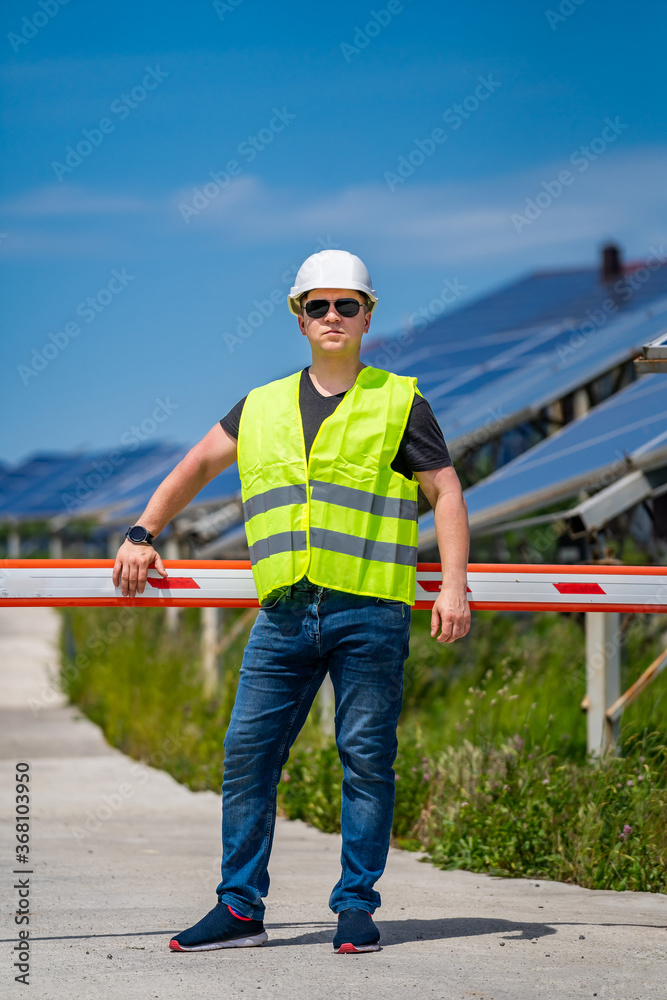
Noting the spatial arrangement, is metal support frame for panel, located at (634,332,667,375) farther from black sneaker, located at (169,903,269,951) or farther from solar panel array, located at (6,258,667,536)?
solar panel array, located at (6,258,667,536)

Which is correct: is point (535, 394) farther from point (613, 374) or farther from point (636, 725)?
point (636, 725)

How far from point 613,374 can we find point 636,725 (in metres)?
5.60

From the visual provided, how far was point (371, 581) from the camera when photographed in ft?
10.6

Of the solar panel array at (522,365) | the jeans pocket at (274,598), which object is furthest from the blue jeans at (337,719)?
the solar panel array at (522,365)

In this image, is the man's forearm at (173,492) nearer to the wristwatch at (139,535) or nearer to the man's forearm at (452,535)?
the wristwatch at (139,535)

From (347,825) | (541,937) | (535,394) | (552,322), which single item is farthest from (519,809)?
(552,322)

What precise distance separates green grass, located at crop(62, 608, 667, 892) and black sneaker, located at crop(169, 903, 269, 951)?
1.56 m

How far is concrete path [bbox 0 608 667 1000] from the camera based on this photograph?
296cm

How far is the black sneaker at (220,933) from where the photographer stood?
3248mm

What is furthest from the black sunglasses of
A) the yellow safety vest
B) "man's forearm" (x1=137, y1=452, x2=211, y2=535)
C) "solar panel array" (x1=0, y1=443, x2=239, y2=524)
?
"solar panel array" (x1=0, y1=443, x2=239, y2=524)

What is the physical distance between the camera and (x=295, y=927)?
3.61m

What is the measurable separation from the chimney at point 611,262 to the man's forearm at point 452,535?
68.2 feet

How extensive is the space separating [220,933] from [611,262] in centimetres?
2170

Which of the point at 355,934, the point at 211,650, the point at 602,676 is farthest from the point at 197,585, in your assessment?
the point at 211,650
